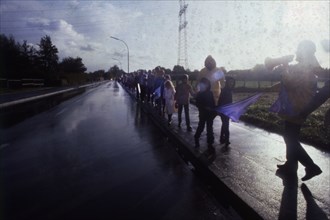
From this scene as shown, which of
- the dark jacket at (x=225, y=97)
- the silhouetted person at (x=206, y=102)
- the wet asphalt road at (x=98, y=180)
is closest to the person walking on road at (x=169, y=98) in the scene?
the wet asphalt road at (x=98, y=180)

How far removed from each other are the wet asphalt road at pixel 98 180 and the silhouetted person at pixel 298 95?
1.53m

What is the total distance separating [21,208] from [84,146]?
176 inches

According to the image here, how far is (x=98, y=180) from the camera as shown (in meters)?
6.21

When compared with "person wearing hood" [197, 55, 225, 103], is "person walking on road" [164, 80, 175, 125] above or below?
below

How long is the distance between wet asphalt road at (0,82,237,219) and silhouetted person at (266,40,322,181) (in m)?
1.53

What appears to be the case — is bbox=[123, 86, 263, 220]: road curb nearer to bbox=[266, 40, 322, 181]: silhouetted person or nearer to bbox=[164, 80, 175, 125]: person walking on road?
bbox=[266, 40, 322, 181]: silhouetted person

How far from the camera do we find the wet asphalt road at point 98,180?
15.8ft

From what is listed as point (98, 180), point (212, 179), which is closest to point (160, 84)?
Result: point (212, 179)

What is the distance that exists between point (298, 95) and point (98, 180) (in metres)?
3.39

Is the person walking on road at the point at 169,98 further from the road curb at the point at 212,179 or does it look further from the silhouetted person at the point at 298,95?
the silhouetted person at the point at 298,95

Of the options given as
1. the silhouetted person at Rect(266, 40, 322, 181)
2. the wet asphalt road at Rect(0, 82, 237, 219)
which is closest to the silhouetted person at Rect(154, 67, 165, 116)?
the wet asphalt road at Rect(0, 82, 237, 219)

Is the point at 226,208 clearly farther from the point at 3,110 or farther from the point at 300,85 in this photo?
the point at 3,110

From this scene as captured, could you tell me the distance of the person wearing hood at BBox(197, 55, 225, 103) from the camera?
816 cm

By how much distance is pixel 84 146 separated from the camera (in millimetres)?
9305
